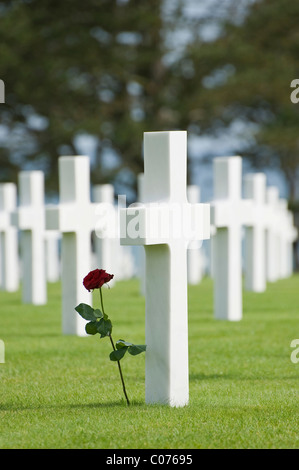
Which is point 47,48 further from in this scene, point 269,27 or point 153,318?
point 153,318

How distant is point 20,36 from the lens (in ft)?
67.2

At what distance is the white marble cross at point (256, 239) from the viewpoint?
39.6ft

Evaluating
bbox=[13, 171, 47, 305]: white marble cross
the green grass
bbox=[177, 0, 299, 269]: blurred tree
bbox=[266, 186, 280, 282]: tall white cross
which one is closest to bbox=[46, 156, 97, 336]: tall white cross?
the green grass

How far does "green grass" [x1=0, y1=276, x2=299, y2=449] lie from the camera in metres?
4.14

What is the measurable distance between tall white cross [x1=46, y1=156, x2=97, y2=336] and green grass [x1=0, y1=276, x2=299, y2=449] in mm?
287

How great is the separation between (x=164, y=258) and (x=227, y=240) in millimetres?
4119

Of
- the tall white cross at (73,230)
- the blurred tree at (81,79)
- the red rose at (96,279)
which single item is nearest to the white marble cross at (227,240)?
the tall white cross at (73,230)

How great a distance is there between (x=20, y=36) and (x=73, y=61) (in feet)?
7.43

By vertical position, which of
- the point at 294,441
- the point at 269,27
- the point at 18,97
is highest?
the point at 269,27

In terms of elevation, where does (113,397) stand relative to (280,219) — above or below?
below

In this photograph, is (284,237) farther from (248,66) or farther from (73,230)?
(73,230)

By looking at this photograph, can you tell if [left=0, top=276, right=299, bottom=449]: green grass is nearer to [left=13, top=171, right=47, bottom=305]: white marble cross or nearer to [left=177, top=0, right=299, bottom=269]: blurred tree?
[left=13, top=171, right=47, bottom=305]: white marble cross

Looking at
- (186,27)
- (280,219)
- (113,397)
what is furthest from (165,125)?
(113,397)

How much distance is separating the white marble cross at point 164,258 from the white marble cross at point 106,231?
11.7 ft
